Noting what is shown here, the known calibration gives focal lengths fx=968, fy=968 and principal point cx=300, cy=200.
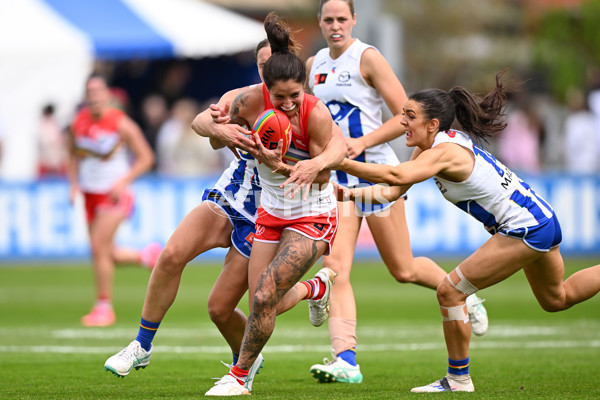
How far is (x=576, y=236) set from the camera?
16.6 meters

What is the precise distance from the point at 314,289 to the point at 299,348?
249cm

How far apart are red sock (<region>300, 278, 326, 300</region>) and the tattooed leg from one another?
648mm

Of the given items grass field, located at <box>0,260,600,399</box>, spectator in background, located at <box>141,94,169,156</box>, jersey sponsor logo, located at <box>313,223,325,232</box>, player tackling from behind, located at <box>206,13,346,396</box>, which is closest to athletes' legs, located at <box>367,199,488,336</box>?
grass field, located at <box>0,260,600,399</box>

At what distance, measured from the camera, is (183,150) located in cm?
1917

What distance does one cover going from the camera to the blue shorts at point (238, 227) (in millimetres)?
6836

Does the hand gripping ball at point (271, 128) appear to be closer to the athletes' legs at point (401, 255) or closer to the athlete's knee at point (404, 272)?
the athletes' legs at point (401, 255)

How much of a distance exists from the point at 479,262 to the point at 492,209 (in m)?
0.38

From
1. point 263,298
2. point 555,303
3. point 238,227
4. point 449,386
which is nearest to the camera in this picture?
point 263,298

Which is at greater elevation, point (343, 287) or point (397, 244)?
point (397, 244)

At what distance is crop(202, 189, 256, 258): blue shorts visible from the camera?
6836mm

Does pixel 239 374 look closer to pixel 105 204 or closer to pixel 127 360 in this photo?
pixel 127 360

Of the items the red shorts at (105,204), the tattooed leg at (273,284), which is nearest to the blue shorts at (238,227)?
the tattooed leg at (273,284)

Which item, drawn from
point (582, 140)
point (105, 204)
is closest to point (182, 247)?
point (105, 204)

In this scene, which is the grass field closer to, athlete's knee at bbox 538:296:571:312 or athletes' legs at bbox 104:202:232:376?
athletes' legs at bbox 104:202:232:376
